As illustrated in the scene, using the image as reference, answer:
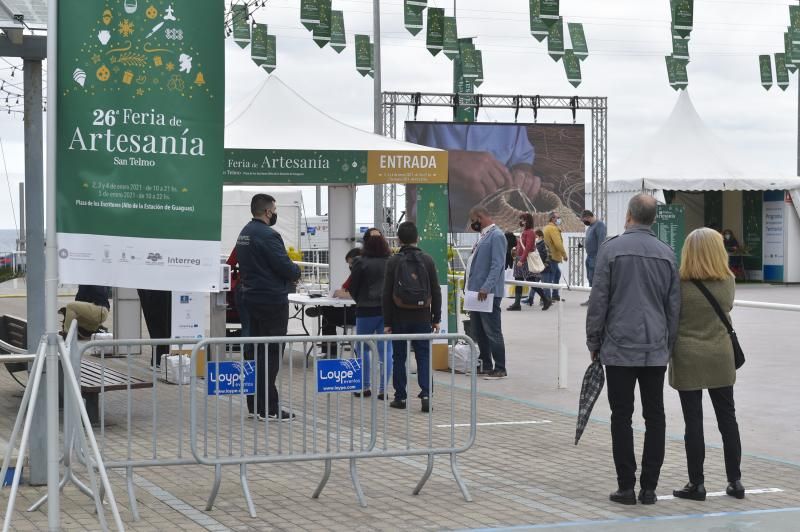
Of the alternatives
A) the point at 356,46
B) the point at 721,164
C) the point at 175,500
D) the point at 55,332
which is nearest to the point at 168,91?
the point at 55,332

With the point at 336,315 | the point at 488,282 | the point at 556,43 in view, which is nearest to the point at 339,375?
the point at 488,282

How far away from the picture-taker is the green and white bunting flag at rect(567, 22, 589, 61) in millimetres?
27672

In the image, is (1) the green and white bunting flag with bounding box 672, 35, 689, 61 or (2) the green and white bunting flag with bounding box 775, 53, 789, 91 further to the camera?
(2) the green and white bunting flag with bounding box 775, 53, 789, 91

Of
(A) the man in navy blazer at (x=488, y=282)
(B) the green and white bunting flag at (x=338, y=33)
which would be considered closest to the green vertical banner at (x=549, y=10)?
(B) the green and white bunting flag at (x=338, y=33)

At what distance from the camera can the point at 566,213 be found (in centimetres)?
3619

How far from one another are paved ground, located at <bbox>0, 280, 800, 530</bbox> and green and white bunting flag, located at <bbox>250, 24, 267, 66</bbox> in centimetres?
1581

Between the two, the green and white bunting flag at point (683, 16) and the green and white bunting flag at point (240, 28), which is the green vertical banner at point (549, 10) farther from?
the green and white bunting flag at point (240, 28)

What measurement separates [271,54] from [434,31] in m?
4.24

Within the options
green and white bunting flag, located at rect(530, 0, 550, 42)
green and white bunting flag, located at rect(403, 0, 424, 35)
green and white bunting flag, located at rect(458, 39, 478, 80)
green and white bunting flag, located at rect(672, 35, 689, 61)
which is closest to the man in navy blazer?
green and white bunting flag, located at rect(530, 0, 550, 42)

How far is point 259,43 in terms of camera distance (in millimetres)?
27438

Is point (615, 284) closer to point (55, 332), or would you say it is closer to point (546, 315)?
point (55, 332)

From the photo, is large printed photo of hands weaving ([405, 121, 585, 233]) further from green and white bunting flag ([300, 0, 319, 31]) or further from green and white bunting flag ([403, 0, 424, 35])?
green and white bunting flag ([300, 0, 319, 31])

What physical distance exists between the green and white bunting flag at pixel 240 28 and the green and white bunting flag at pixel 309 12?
3.97m

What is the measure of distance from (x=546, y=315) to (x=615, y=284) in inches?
625
